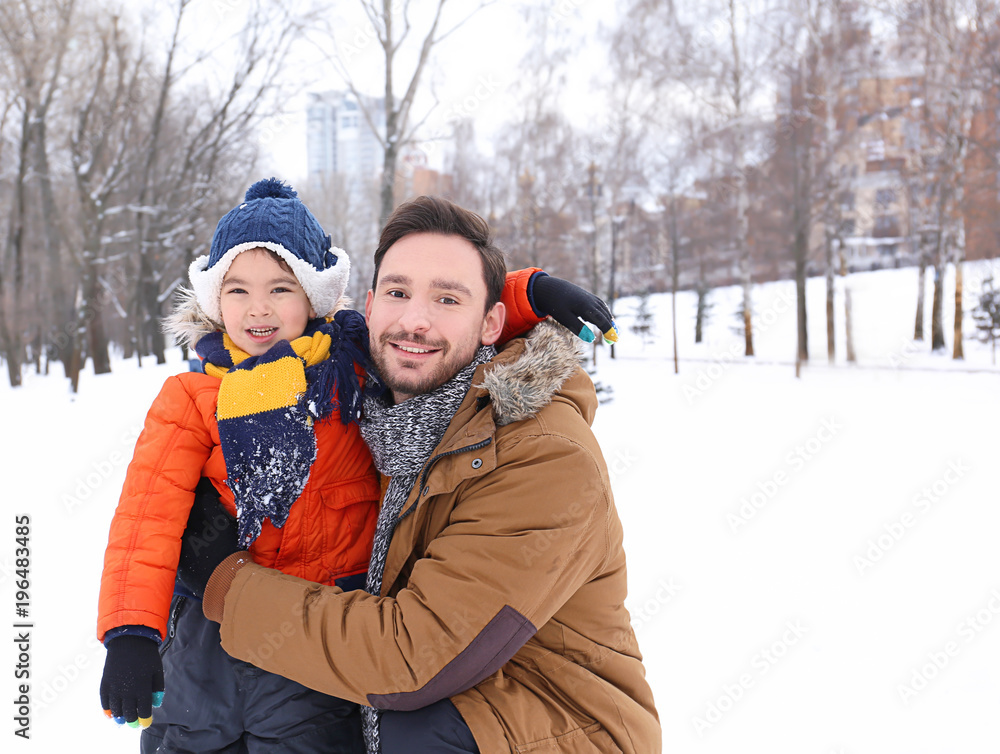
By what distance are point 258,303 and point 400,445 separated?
68 cm

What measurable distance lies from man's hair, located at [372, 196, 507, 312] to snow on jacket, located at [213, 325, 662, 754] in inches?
16.1

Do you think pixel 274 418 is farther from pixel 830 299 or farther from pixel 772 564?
pixel 830 299

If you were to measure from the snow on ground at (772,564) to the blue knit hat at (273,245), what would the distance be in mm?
2177

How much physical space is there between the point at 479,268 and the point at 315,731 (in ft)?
4.43

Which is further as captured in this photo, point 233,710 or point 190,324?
point 190,324

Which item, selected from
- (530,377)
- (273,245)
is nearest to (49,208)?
(273,245)

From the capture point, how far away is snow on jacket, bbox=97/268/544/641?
5.34 ft

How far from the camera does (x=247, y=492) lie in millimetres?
1728

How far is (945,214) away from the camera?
14.7 meters

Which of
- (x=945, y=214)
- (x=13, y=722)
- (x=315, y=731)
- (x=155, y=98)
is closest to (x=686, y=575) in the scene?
(x=315, y=731)

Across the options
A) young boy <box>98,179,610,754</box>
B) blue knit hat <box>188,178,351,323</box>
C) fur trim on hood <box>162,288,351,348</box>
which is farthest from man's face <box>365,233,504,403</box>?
fur trim on hood <box>162,288,351,348</box>

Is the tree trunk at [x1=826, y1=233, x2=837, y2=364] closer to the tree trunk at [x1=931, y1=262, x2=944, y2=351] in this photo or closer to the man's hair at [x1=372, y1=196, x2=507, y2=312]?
the tree trunk at [x1=931, y1=262, x2=944, y2=351]

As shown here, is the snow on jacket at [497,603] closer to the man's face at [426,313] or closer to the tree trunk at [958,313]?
the man's face at [426,313]

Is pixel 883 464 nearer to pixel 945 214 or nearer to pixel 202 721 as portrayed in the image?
pixel 202 721
